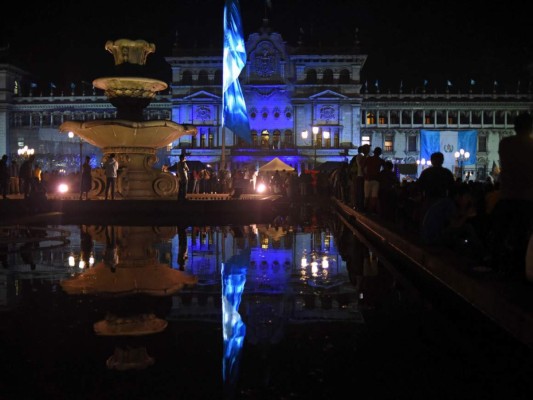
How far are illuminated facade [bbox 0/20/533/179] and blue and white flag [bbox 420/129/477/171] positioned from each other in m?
4.09

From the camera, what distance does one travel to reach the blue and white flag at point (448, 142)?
68.1 meters

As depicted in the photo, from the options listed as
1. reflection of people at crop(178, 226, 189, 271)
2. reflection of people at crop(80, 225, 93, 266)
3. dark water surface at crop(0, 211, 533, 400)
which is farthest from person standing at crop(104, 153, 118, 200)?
dark water surface at crop(0, 211, 533, 400)

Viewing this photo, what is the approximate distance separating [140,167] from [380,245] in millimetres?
10894

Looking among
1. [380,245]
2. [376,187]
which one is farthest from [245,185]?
[380,245]

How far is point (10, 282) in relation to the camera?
6805 millimetres

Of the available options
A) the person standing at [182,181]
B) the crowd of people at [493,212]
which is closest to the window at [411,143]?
the person standing at [182,181]

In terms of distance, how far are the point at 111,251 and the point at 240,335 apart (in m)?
5.26

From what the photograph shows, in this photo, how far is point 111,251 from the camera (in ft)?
30.9

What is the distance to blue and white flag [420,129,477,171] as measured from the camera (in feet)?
224

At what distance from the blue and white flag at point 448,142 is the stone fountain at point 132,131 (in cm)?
5127

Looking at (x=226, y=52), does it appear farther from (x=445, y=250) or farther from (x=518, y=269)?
(x=518, y=269)

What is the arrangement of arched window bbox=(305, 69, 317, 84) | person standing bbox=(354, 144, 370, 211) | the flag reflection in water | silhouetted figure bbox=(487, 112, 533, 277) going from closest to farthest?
the flag reflection in water → silhouetted figure bbox=(487, 112, 533, 277) → person standing bbox=(354, 144, 370, 211) → arched window bbox=(305, 69, 317, 84)

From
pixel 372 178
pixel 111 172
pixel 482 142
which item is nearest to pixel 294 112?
pixel 482 142

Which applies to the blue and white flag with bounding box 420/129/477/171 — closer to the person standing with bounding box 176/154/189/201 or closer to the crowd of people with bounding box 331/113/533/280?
the person standing with bounding box 176/154/189/201
